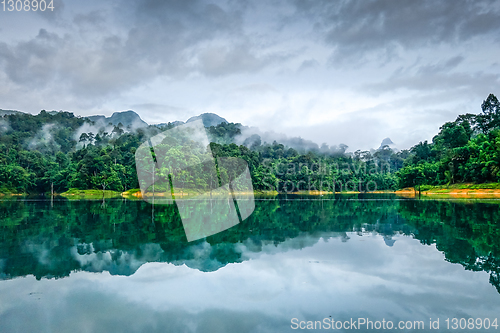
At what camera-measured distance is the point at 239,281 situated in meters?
5.96

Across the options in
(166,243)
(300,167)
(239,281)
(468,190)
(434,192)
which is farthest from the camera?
(300,167)

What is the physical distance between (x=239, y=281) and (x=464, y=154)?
174 ft

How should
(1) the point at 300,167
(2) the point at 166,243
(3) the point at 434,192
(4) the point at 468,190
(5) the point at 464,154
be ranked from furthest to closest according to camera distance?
(1) the point at 300,167, (3) the point at 434,192, (5) the point at 464,154, (4) the point at 468,190, (2) the point at 166,243

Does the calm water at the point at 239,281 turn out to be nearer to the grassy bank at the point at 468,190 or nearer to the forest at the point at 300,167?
the grassy bank at the point at 468,190

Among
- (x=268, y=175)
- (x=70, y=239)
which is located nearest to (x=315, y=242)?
(x=70, y=239)

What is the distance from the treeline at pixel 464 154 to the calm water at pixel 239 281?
39455 mm

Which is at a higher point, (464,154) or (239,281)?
(464,154)

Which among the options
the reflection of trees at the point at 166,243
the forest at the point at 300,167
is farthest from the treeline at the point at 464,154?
the reflection of trees at the point at 166,243

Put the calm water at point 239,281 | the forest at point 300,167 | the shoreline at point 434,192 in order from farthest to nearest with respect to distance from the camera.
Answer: the forest at point 300,167
the shoreline at point 434,192
the calm water at point 239,281

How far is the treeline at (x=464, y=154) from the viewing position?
4169 centimetres

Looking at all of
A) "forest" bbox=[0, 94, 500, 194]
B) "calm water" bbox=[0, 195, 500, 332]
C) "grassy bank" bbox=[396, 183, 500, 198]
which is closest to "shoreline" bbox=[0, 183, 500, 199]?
"grassy bank" bbox=[396, 183, 500, 198]

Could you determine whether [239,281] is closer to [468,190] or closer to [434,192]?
[468,190]

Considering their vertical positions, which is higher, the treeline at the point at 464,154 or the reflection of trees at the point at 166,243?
the treeline at the point at 464,154

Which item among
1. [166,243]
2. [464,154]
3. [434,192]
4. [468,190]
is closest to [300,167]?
[434,192]
